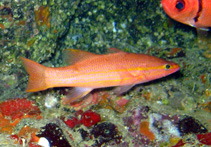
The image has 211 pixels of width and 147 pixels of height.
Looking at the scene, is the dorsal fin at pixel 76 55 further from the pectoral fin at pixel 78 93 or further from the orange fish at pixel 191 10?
the orange fish at pixel 191 10

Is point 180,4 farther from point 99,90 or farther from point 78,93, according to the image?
point 78,93

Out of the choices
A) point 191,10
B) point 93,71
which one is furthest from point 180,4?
point 93,71

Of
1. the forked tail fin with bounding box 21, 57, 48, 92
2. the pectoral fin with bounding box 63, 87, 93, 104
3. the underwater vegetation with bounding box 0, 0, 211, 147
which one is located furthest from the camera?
the pectoral fin with bounding box 63, 87, 93, 104

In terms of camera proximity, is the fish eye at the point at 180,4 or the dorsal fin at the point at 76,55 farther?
the fish eye at the point at 180,4

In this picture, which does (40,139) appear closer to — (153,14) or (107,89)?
(107,89)

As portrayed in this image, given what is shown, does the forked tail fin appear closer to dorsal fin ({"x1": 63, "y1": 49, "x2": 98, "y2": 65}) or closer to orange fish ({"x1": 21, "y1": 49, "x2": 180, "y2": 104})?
orange fish ({"x1": 21, "y1": 49, "x2": 180, "y2": 104})

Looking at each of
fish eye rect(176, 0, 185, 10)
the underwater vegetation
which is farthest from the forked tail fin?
fish eye rect(176, 0, 185, 10)

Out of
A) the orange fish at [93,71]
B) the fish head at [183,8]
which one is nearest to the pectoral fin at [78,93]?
the orange fish at [93,71]
